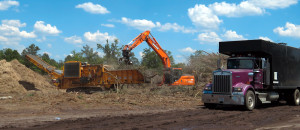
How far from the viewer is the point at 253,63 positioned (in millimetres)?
14484

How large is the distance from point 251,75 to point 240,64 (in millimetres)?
850

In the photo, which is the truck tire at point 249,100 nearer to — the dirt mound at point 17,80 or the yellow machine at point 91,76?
the yellow machine at point 91,76

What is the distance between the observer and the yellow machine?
23.4 meters

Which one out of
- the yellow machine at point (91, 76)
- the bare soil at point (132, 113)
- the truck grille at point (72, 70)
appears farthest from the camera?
the truck grille at point (72, 70)

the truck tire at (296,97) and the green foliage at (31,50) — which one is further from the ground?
the green foliage at (31,50)

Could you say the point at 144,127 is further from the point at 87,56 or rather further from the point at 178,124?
the point at 87,56

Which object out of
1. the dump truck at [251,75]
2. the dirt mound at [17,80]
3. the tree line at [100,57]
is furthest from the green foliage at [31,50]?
the dump truck at [251,75]

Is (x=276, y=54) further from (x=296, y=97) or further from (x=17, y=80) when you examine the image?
(x=17, y=80)

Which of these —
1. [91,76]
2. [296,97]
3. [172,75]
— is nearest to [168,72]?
[172,75]

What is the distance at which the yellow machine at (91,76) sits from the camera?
2338 centimetres

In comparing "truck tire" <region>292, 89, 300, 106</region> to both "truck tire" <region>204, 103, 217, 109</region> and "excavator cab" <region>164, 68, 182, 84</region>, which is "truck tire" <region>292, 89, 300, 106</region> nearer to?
"truck tire" <region>204, 103, 217, 109</region>

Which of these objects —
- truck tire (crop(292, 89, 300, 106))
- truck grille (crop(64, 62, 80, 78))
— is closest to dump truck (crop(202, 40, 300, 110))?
truck tire (crop(292, 89, 300, 106))

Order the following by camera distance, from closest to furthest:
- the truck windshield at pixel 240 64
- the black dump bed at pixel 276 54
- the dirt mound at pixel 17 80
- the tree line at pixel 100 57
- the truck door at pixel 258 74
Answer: the truck door at pixel 258 74, the truck windshield at pixel 240 64, the black dump bed at pixel 276 54, the dirt mound at pixel 17 80, the tree line at pixel 100 57

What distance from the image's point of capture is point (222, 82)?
1375 centimetres
